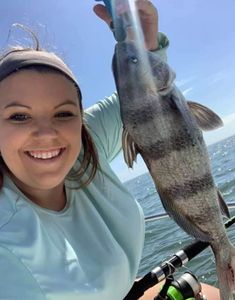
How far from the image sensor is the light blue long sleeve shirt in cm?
209

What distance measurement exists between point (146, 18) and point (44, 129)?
2.79ft

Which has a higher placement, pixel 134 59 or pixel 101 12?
pixel 101 12

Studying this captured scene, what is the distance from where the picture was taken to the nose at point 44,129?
7.82ft

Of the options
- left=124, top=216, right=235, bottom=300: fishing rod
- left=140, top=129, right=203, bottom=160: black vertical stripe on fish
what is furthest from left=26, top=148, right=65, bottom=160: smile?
left=124, top=216, right=235, bottom=300: fishing rod

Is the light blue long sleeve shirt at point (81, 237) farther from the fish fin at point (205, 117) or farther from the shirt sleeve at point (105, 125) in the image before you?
the fish fin at point (205, 117)

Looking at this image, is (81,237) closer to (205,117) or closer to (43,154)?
(43,154)

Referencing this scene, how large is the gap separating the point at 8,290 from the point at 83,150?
123 centimetres

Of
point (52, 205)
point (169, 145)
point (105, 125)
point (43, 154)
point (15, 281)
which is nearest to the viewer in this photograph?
point (15, 281)

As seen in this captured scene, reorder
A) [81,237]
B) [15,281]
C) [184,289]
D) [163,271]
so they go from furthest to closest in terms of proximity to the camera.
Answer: [184,289]
[163,271]
[81,237]
[15,281]

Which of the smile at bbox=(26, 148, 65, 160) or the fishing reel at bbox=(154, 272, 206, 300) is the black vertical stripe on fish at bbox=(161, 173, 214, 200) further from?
the fishing reel at bbox=(154, 272, 206, 300)

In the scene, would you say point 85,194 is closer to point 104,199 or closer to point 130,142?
point 104,199

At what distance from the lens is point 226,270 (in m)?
2.15

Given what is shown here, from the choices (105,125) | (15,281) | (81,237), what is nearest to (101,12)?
(105,125)

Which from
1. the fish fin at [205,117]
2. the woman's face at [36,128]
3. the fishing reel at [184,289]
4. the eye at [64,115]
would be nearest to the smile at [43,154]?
the woman's face at [36,128]
